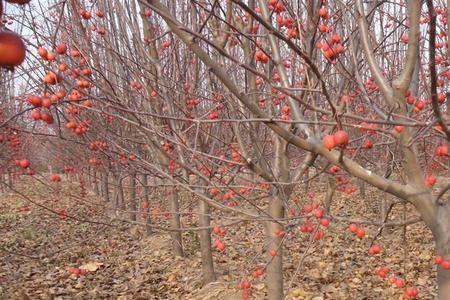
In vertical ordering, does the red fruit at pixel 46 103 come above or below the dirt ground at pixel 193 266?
above

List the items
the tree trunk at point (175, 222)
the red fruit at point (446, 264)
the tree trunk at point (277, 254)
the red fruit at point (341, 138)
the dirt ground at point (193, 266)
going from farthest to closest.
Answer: the tree trunk at point (175, 222), the dirt ground at point (193, 266), the tree trunk at point (277, 254), the red fruit at point (446, 264), the red fruit at point (341, 138)

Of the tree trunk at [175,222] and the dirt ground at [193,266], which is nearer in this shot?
the dirt ground at [193,266]

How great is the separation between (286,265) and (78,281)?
9.13 feet

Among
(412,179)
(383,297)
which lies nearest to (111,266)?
(383,297)

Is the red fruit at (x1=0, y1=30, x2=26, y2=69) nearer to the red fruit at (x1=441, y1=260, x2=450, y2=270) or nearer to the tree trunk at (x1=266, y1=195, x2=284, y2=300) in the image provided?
the red fruit at (x1=441, y1=260, x2=450, y2=270)

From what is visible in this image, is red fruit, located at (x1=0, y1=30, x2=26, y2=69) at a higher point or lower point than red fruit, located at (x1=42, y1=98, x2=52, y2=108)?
lower

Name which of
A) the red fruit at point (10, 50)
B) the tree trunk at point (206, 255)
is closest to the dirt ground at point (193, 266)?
the tree trunk at point (206, 255)

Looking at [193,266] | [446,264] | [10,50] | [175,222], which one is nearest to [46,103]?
[10,50]

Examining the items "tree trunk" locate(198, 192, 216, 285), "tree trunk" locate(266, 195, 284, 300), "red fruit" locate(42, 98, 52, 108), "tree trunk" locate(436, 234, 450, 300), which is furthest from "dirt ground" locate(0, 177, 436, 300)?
"red fruit" locate(42, 98, 52, 108)

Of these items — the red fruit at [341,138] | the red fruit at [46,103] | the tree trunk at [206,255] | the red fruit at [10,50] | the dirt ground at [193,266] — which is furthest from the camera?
the tree trunk at [206,255]

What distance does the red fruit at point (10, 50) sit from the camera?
63cm

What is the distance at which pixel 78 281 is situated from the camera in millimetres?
6031

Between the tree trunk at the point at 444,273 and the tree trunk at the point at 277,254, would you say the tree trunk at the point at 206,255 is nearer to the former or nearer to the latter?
the tree trunk at the point at 277,254

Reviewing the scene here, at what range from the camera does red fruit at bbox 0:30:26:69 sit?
631 mm
